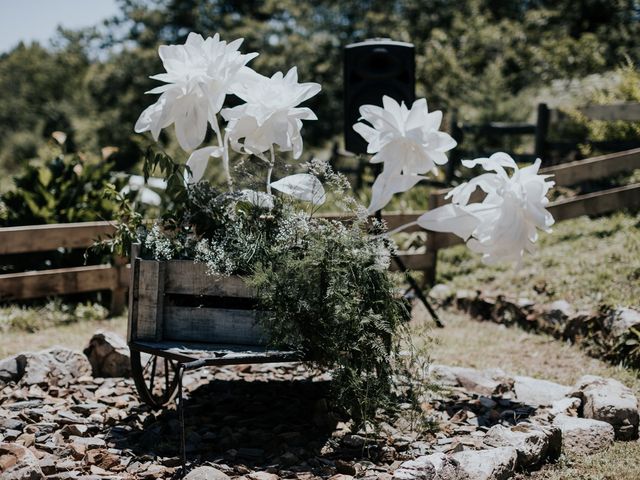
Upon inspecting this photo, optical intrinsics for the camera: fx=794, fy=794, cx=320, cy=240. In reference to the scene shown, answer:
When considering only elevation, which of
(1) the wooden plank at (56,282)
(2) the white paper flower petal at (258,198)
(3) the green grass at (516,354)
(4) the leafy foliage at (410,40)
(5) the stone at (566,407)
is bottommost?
(5) the stone at (566,407)

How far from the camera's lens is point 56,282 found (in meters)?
6.86

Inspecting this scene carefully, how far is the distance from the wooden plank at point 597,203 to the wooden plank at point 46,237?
13.7 feet

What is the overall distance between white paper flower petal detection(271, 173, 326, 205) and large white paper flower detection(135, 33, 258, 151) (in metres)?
0.49

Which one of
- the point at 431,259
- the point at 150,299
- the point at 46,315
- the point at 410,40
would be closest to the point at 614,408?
the point at 150,299

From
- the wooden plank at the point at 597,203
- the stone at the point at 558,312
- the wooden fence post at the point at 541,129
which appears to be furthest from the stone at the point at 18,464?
the wooden fence post at the point at 541,129

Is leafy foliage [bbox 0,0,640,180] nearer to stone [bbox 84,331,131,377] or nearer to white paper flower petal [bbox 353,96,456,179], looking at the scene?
stone [bbox 84,331,131,377]

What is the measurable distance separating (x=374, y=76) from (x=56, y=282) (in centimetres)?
324

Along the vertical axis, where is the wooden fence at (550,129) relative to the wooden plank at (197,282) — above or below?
above

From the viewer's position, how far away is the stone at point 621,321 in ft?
17.3

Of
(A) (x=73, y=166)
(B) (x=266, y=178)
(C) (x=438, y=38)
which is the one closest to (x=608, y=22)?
(C) (x=438, y=38)

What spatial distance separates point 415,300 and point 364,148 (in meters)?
1.45

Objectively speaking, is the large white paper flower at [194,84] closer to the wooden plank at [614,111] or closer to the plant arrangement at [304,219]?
the plant arrangement at [304,219]

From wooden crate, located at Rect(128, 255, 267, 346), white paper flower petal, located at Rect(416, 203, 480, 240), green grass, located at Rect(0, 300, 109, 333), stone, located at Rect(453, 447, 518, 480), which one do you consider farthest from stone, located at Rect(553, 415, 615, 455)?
green grass, located at Rect(0, 300, 109, 333)

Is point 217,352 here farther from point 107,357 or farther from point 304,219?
point 107,357
